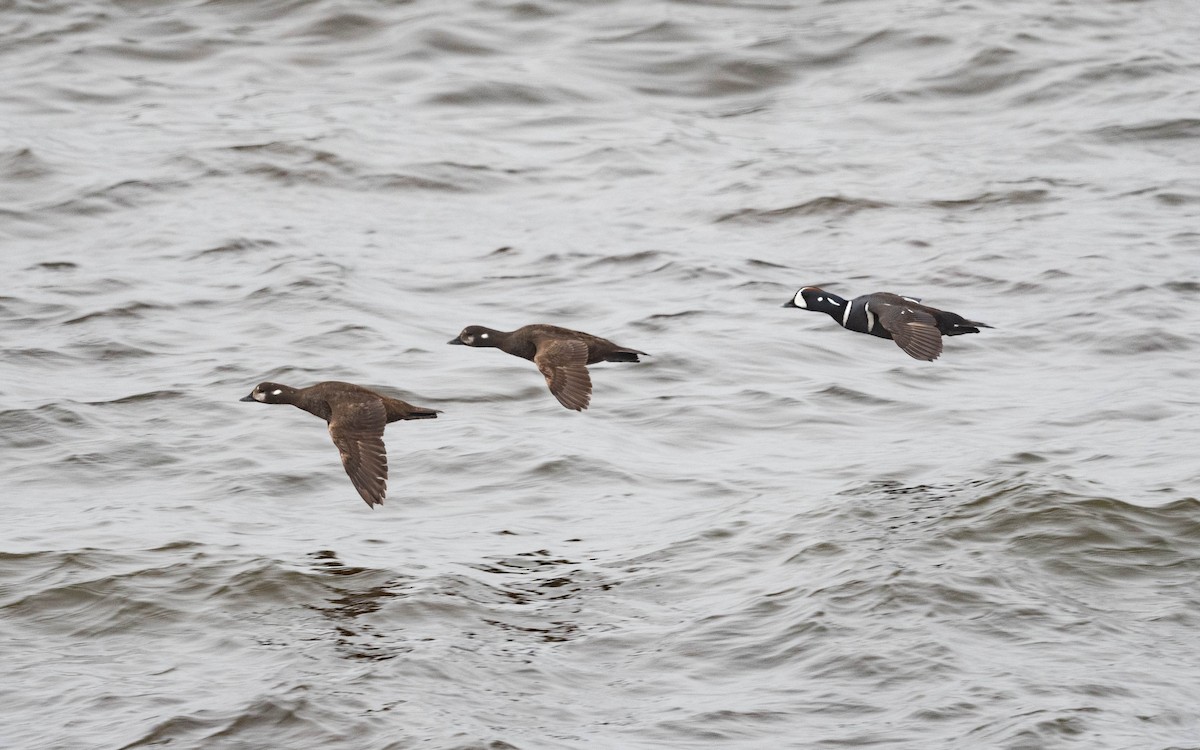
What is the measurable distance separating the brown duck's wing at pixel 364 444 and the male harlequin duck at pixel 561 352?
1080 mm

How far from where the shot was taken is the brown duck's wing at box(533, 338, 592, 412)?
10.5 metres

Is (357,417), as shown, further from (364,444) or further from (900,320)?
(900,320)

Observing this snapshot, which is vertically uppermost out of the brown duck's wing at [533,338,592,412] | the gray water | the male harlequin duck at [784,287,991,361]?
the brown duck's wing at [533,338,592,412]

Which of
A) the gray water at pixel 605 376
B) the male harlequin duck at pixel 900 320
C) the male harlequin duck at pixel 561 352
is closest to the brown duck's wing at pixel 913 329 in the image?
the male harlequin duck at pixel 900 320

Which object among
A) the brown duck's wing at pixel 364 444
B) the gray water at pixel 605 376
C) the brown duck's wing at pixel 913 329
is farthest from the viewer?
the brown duck's wing at pixel 913 329

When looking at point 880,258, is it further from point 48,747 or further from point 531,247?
point 48,747

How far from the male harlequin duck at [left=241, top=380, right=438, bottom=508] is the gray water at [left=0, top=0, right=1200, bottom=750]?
0.69 metres

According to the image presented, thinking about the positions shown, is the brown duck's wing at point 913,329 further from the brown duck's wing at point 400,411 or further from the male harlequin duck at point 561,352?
the brown duck's wing at point 400,411

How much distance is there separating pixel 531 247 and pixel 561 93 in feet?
18.8

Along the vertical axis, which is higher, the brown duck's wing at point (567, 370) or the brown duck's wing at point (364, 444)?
the brown duck's wing at point (567, 370)

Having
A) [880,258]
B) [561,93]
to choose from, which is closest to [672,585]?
[880,258]

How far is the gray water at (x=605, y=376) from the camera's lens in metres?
8.84

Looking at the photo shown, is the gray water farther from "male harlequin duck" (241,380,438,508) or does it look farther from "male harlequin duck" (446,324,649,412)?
"male harlequin duck" (446,324,649,412)

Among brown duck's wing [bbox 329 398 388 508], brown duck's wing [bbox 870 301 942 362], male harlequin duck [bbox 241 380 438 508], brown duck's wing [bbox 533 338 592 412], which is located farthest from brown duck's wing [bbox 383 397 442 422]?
brown duck's wing [bbox 870 301 942 362]
